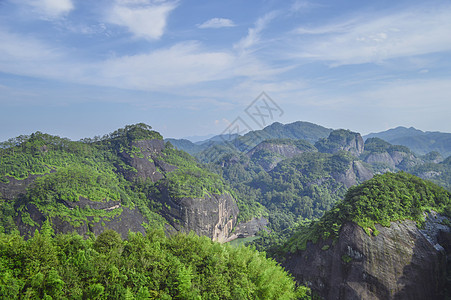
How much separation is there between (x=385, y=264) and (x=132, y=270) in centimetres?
1955

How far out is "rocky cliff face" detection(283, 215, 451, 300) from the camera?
829 inches

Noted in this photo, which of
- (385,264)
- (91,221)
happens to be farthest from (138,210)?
(385,264)

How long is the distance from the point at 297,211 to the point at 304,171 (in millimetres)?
26382

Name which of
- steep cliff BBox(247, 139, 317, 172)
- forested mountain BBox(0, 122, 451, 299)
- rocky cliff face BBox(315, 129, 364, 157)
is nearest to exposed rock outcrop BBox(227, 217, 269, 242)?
forested mountain BBox(0, 122, 451, 299)

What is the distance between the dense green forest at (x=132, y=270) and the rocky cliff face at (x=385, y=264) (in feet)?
27.0

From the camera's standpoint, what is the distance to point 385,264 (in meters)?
21.5

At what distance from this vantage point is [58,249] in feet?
45.1

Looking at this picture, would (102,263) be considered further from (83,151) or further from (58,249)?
(83,151)

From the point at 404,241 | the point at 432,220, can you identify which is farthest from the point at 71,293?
the point at 432,220

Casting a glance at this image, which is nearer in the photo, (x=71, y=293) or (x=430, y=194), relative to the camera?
(x=71, y=293)

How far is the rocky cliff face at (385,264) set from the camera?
21.1 m

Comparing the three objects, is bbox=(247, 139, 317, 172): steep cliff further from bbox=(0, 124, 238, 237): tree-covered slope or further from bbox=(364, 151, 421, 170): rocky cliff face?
bbox=(0, 124, 238, 237): tree-covered slope

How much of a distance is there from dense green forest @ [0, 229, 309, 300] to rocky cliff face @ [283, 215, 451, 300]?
27.0 ft

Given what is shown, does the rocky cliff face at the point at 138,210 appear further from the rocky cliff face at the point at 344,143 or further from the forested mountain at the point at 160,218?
the rocky cliff face at the point at 344,143
